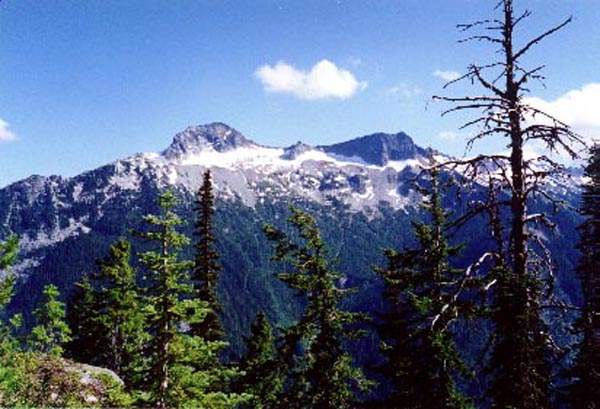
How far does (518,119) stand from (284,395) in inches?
774

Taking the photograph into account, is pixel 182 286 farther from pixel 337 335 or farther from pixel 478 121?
pixel 478 121

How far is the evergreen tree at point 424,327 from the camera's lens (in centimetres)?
2138

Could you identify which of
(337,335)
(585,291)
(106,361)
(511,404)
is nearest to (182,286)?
(337,335)

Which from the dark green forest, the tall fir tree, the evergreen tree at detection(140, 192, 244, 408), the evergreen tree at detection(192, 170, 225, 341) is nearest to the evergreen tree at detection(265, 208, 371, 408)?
the dark green forest

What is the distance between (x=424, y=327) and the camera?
23.0 metres

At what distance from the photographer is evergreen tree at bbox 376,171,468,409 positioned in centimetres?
2138

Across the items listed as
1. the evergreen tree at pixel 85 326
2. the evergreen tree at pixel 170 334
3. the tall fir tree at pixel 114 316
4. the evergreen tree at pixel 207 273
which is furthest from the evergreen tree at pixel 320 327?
the evergreen tree at pixel 85 326

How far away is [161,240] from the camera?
20609 millimetres

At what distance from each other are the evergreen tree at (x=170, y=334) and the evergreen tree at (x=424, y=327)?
7524mm

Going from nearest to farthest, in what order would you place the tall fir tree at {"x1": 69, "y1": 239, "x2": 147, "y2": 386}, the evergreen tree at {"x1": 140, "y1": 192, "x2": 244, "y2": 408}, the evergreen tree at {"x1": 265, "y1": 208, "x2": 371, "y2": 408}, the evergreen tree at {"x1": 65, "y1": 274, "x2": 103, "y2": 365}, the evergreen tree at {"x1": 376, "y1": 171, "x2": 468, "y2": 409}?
the evergreen tree at {"x1": 140, "y1": 192, "x2": 244, "y2": 408} → the evergreen tree at {"x1": 376, "y1": 171, "x2": 468, "y2": 409} → the evergreen tree at {"x1": 265, "y1": 208, "x2": 371, "y2": 408} → the tall fir tree at {"x1": 69, "y1": 239, "x2": 147, "y2": 386} → the evergreen tree at {"x1": 65, "y1": 274, "x2": 103, "y2": 365}

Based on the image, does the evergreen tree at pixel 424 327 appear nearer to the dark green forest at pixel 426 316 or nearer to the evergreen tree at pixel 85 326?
the dark green forest at pixel 426 316

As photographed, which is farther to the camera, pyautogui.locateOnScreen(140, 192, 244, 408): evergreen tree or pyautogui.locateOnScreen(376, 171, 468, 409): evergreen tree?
pyautogui.locateOnScreen(376, 171, 468, 409): evergreen tree

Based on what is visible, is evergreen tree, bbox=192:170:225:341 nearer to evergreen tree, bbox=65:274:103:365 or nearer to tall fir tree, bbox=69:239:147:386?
tall fir tree, bbox=69:239:147:386

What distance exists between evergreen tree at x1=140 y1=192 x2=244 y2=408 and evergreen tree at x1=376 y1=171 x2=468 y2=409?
7524 millimetres
